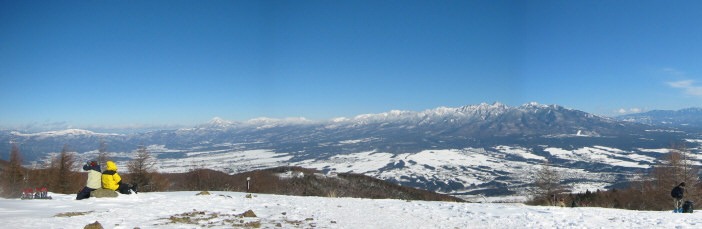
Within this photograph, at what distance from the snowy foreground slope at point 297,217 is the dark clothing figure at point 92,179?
113 centimetres

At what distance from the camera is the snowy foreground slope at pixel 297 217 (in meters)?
9.38

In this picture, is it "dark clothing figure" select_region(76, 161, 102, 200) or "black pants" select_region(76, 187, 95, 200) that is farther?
"dark clothing figure" select_region(76, 161, 102, 200)

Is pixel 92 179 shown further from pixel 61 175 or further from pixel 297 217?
pixel 61 175

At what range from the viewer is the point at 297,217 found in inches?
451

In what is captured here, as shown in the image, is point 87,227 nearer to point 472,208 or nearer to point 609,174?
point 472,208

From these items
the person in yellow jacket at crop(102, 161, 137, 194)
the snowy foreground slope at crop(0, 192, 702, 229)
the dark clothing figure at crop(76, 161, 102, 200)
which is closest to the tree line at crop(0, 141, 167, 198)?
the person in yellow jacket at crop(102, 161, 137, 194)

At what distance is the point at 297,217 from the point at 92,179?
29.8ft

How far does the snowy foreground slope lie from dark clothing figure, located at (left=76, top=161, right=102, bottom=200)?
44.5 inches

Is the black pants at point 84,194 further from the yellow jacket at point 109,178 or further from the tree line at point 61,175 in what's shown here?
the tree line at point 61,175

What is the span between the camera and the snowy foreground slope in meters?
9.38

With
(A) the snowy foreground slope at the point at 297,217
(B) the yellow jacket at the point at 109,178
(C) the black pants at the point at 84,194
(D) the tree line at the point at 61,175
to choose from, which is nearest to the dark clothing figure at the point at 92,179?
(C) the black pants at the point at 84,194

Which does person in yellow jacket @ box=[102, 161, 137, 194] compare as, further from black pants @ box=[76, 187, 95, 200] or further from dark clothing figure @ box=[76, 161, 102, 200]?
black pants @ box=[76, 187, 95, 200]

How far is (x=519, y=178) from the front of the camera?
16912 centimetres

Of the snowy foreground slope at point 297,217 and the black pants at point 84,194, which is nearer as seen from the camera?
the snowy foreground slope at point 297,217
